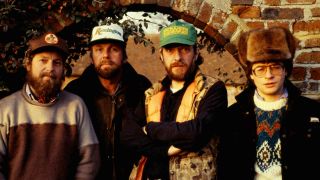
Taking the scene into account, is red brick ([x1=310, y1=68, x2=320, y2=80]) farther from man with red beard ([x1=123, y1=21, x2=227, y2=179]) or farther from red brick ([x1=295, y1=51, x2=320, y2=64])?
man with red beard ([x1=123, y1=21, x2=227, y2=179])

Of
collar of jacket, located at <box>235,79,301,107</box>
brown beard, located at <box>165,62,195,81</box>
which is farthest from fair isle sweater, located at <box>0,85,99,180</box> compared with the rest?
collar of jacket, located at <box>235,79,301,107</box>

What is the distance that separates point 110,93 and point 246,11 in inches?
48.9

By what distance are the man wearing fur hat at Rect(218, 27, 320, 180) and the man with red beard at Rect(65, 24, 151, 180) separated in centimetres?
80

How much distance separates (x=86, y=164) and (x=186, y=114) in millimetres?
727

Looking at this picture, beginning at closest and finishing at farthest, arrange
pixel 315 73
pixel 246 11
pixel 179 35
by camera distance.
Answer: pixel 179 35 → pixel 315 73 → pixel 246 11

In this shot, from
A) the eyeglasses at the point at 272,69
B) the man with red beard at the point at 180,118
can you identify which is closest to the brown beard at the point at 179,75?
the man with red beard at the point at 180,118

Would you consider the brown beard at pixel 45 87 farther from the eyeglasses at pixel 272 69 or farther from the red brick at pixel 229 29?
the red brick at pixel 229 29

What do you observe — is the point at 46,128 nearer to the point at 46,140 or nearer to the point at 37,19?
the point at 46,140

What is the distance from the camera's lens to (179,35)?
373 cm

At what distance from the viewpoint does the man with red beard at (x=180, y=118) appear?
352 cm

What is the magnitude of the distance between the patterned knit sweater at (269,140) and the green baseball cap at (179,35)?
2.11 ft

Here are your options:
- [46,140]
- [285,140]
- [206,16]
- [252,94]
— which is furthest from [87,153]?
[206,16]

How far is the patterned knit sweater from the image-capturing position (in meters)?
3.41

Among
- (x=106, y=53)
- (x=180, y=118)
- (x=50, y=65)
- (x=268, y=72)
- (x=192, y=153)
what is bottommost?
(x=192, y=153)
